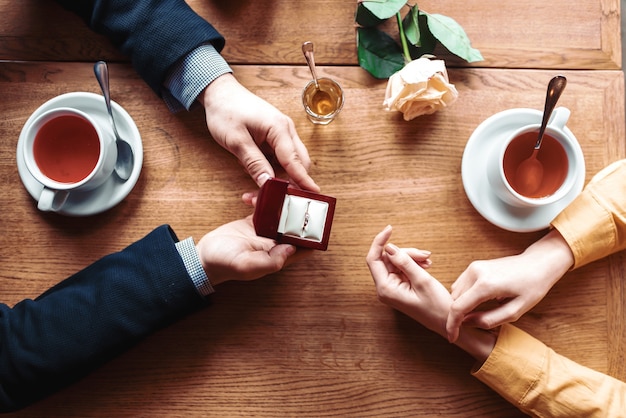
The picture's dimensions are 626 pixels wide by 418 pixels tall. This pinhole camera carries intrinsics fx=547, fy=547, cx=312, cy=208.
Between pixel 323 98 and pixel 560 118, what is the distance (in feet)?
1.48

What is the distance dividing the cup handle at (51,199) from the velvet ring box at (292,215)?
392 millimetres

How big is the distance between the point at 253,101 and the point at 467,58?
43 centimetres

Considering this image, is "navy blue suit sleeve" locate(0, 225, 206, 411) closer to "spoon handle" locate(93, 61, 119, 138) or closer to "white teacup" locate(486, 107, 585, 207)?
"spoon handle" locate(93, 61, 119, 138)

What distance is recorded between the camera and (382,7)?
3.50 feet

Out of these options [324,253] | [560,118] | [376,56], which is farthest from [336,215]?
[560,118]

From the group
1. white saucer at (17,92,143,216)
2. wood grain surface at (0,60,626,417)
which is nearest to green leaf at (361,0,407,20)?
wood grain surface at (0,60,626,417)

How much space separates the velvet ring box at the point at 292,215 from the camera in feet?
Answer: 2.84

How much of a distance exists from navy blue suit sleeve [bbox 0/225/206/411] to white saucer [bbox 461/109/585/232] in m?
0.57

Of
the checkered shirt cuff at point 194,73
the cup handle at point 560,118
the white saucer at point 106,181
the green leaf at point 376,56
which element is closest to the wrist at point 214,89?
the checkered shirt cuff at point 194,73

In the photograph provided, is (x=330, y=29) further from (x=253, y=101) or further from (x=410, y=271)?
(x=410, y=271)

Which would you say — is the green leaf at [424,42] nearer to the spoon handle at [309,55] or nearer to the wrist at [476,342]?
the spoon handle at [309,55]

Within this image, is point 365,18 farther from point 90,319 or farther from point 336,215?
point 90,319

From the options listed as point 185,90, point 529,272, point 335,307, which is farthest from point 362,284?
point 185,90

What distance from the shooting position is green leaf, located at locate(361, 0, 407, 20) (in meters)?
1.06
